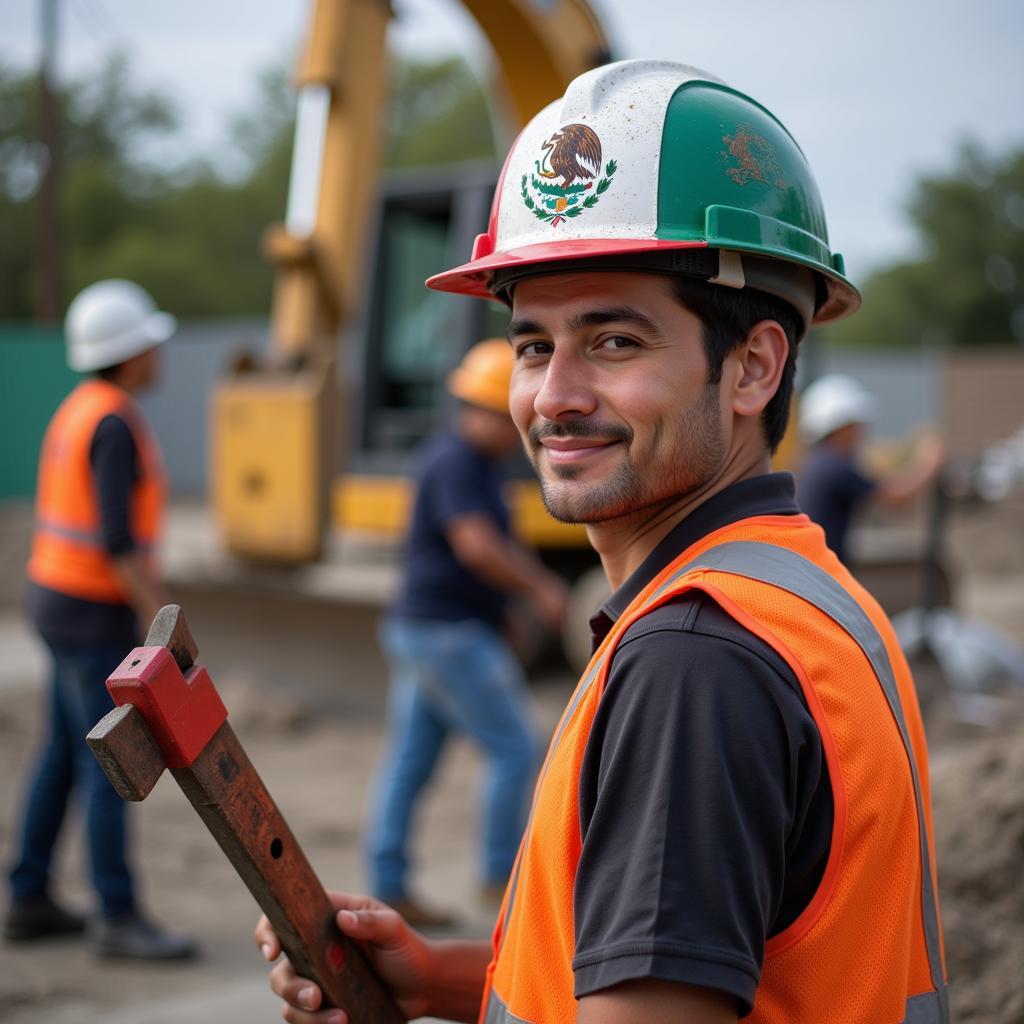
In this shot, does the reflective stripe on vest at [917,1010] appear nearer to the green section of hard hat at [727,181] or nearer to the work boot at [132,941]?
the green section of hard hat at [727,181]

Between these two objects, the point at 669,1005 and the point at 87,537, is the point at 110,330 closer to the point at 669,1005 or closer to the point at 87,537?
the point at 87,537

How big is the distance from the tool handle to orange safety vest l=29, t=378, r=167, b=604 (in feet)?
9.51

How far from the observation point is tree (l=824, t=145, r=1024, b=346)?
49719 mm

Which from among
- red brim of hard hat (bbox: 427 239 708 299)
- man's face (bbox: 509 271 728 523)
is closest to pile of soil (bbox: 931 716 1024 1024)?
man's face (bbox: 509 271 728 523)

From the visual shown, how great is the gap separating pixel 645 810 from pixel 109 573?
142 inches

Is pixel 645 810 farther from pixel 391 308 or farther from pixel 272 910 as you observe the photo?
pixel 391 308

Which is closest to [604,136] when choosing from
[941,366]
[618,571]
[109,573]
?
[618,571]

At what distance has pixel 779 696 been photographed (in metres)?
1.18

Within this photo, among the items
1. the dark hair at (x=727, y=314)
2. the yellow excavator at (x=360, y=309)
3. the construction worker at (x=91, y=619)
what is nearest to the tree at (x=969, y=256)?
the yellow excavator at (x=360, y=309)

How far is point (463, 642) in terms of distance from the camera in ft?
15.5

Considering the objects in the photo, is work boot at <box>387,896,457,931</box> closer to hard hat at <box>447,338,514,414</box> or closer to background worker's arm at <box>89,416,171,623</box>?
background worker's arm at <box>89,416,171,623</box>

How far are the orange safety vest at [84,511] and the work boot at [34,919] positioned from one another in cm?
115

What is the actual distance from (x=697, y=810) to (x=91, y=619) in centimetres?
360

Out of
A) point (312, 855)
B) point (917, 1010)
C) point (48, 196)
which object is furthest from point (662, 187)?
point (48, 196)
